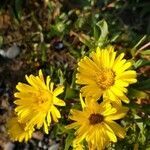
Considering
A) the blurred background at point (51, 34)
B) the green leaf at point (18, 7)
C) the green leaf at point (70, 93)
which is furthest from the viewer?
the green leaf at point (18, 7)

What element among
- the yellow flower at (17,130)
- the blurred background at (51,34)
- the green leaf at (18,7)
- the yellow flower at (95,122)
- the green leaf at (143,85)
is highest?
the green leaf at (18,7)

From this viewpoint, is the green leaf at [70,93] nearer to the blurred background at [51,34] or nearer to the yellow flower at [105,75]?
the yellow flower at [105,75]

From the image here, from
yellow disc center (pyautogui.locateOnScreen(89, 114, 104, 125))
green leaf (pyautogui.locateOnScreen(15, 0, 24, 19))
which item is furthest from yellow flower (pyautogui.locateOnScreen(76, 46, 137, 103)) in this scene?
green leaf (pyautogui.locateOnScreen(15, 0, 24, 19))

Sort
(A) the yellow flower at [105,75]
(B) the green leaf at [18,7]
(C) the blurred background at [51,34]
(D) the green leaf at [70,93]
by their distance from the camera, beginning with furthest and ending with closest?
A: (B) the green leaf at [18,7] < (C) the blurred background at [51,34] < (D) the green leaf at [70,93] < (A) the yellow flower at [105,75]

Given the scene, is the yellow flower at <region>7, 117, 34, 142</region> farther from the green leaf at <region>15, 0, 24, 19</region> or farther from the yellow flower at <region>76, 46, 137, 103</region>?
the green leaf at <region>15, 0, 24, 19</region>

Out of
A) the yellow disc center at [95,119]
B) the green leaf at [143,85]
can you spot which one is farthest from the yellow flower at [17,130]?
the green leaf at [143,85]

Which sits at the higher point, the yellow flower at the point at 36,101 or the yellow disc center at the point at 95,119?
Result: the yellow flower at the point at 36,101

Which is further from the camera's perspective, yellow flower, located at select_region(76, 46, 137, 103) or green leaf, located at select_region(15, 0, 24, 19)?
green leaf, located at select_region(15, 0, 24, 19)

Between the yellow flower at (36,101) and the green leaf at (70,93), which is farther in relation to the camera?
the green leaf at (70,93)
